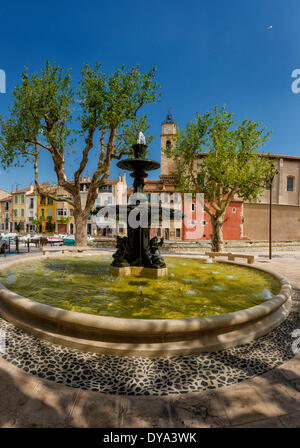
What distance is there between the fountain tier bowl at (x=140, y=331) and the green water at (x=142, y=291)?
765mm

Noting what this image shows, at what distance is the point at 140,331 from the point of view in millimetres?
3072

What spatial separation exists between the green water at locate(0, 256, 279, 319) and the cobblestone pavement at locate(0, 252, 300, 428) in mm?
1674

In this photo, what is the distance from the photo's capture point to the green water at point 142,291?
4.44 m

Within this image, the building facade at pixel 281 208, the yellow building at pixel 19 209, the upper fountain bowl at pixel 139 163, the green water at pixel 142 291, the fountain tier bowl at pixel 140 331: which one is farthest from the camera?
the yellow building at pixel 19 209

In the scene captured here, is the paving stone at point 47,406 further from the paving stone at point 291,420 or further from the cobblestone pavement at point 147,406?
the paving stone at point 291,420

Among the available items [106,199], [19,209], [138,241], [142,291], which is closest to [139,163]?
[138,241]

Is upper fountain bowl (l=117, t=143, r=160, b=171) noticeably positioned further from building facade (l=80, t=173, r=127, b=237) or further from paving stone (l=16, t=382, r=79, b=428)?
building facade (l=80, t=173, r=127, b=237)

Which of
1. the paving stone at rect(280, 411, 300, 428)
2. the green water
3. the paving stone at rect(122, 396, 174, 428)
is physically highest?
the green water

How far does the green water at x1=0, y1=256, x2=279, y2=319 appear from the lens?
4441 mm

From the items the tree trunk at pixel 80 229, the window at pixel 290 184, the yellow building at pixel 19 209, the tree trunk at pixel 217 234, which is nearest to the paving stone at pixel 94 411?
the tree trunk at pixel 80 229

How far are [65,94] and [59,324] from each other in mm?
16033

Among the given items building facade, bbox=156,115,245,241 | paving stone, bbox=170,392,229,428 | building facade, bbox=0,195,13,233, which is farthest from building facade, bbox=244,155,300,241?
building facade, bbox=0,195,13,233

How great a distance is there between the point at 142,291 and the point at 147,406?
3.44 meters
